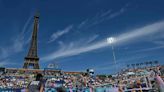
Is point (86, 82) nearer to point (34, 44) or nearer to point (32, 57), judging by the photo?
point (32, 57)

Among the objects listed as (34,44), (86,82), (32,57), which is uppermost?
(34,44)

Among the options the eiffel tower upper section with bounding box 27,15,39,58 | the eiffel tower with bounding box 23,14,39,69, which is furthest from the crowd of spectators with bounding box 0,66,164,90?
the eiffel tower upper section with bounding box 27,15,39,58

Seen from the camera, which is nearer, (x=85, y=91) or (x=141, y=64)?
(x=85, y=91)

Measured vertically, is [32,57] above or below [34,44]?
below

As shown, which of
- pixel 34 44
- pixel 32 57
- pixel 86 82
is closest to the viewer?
pixel 86 82

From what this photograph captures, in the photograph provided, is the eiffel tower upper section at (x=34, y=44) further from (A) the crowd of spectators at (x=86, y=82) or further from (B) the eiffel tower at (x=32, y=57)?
(A) the crowd of spectators at (x=86, y=82)

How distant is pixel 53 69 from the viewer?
198ft

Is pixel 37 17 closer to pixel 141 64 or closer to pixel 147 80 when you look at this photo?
pixel 141 64

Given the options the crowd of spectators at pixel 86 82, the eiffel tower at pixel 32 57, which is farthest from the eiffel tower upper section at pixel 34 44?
the crowd of spectators at pixel 86 82

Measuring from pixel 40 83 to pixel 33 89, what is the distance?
47 centimetres

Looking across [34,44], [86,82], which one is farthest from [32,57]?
[86,82]

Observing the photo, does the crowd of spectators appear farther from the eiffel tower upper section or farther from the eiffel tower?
the eiffel tower upper section

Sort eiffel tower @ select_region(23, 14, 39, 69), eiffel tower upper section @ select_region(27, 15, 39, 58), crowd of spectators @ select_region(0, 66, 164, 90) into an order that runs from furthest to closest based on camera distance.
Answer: eiffel tower upper section @ select_region(27, 15, 39, 58)
eiffel tower @ select_region(23, 14, 39, 69)
crowd of spectators @ select_region(0, 66, 164, 90)

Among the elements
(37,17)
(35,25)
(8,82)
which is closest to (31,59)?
(35,25)
